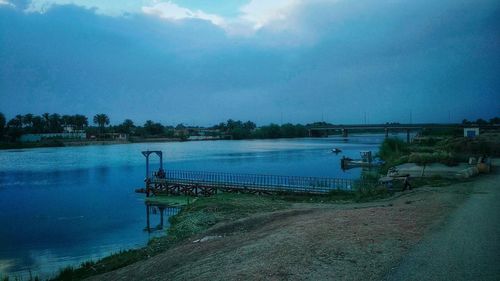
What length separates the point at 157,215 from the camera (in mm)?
31031

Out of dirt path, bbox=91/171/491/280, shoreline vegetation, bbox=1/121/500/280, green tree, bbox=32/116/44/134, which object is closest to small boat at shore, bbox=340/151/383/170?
shoreline vegetation, bbox=1/121/500/280

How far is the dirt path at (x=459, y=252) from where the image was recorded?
26.3ft

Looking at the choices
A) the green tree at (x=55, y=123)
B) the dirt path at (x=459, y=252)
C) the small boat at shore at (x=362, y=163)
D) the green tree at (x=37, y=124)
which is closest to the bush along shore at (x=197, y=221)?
the dirt path at (x=459, y=252)

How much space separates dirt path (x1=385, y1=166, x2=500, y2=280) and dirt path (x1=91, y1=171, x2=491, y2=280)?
0.39 metres

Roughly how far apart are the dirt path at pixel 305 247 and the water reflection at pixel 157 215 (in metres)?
10.2

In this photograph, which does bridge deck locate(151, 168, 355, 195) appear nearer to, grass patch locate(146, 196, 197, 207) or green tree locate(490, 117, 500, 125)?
grass patch locate(146, 196, 197, 207)

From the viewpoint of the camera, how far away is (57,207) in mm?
35281

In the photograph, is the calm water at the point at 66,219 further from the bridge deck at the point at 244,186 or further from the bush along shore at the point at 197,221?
the bridge deck at the point at 244,186

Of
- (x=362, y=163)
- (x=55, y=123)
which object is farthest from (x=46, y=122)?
(x=362, y=163)

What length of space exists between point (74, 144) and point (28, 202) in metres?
123

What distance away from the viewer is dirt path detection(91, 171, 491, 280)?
9.16m

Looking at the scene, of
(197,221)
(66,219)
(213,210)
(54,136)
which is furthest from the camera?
(54,136)

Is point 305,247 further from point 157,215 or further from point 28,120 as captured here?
point 28,120

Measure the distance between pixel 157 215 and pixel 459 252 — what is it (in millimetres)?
24985
